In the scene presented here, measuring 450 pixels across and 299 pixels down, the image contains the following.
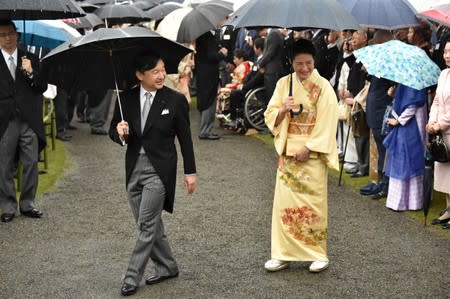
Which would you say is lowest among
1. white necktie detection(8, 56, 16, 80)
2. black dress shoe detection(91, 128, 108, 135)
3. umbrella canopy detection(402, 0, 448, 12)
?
black dress shoe detection(91, 128, 108, 135)

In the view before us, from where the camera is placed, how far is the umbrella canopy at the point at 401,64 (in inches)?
326

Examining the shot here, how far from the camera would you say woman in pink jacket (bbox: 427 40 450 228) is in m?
8.25

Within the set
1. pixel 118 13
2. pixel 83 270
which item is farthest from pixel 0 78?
pixel 118 13

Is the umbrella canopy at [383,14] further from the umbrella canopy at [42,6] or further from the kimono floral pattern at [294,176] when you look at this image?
the umbrella canopy at [42,6]

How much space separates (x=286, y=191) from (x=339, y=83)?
4407mm

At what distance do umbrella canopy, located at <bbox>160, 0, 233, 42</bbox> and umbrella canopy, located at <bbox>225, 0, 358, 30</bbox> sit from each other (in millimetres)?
5971

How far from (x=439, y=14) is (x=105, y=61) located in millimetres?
3234

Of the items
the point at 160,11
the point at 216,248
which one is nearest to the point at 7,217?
the point at 216,248

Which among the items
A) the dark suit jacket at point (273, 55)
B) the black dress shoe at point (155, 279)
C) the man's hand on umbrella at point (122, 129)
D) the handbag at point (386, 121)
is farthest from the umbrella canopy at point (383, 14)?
the dark suit jacket at point (273, 55)

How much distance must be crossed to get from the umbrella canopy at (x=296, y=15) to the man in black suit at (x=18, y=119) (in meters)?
2.75

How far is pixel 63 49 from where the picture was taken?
6066 mm

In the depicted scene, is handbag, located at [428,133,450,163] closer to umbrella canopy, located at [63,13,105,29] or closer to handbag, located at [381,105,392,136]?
handbag, located at [381,105,392,136]

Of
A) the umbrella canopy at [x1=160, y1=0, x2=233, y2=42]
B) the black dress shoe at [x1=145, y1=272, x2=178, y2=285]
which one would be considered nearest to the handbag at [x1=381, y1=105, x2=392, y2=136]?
the black dress shoe at [x1=145, y1=272, x2=178, y2=285]

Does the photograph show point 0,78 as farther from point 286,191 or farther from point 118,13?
point 118,13
